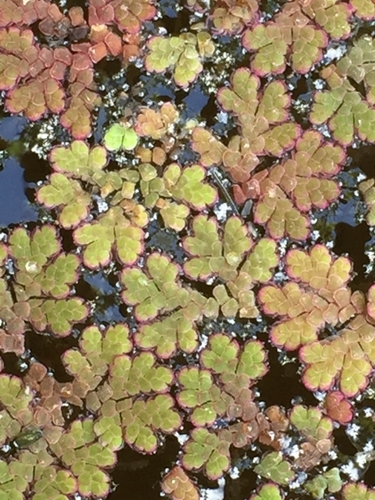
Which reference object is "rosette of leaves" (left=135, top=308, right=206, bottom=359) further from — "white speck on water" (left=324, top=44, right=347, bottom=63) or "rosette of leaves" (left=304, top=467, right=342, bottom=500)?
"white speck on water" (left=324, top=44, right=347, bottom=63)

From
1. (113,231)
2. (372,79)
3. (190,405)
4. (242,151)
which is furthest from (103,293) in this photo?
(372,79)

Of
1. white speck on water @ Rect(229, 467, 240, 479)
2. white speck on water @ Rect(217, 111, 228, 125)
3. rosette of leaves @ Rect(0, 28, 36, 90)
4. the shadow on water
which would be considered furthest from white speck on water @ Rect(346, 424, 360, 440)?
rosette of leaves @ Rect(0, 28, 36, 90)

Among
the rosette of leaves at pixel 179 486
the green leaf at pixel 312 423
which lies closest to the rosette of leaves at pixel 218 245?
the green leaf at pixel 312 423

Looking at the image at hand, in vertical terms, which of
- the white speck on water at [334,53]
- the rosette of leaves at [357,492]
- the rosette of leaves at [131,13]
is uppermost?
the rosette of leaves at [131,13]

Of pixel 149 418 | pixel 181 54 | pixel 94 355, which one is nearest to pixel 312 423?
pixel 149 418

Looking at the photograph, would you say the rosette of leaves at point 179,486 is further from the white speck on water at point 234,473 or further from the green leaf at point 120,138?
the green leaf at point 120,138
